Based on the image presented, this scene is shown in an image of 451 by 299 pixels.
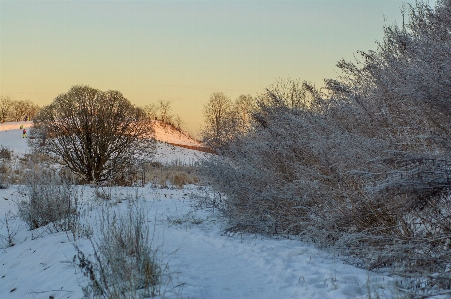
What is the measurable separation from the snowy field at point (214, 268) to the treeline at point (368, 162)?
33cm

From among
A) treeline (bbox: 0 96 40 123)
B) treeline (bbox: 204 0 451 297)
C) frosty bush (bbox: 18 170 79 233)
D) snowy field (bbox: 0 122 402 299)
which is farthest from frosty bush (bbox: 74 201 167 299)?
treeline (bbox: 0 96 40 123)

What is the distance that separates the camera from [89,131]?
1584 cm

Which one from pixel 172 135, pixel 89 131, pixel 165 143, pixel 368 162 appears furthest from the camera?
pixel 172 135

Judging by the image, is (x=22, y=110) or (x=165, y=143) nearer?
(x=165, y=143)

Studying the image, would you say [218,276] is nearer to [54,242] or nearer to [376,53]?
[54,242]

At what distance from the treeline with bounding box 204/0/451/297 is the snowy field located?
12.9 inches


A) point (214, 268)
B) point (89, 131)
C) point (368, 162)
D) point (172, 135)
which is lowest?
point (214, 268)

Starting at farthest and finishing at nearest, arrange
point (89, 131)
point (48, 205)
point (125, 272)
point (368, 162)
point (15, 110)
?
1. point (15, 110)
2. point (89, 131)
3. point (48, 205)
4. point (368, 162)
5. point (125, 272)

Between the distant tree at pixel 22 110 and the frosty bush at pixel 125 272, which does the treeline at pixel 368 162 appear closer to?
the frosty bush at pixel 125 272

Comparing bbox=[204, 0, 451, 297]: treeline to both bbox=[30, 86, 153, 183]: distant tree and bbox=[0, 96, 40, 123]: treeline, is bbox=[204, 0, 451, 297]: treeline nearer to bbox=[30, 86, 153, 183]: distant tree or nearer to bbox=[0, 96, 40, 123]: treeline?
bbox=[30, 86, 153, 183]: distant tree

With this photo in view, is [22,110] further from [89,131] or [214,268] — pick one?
[214,268]

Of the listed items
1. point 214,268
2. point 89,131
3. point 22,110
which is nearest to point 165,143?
point 89,131

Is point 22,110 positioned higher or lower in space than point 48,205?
higher

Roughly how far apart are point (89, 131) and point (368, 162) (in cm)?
1238
